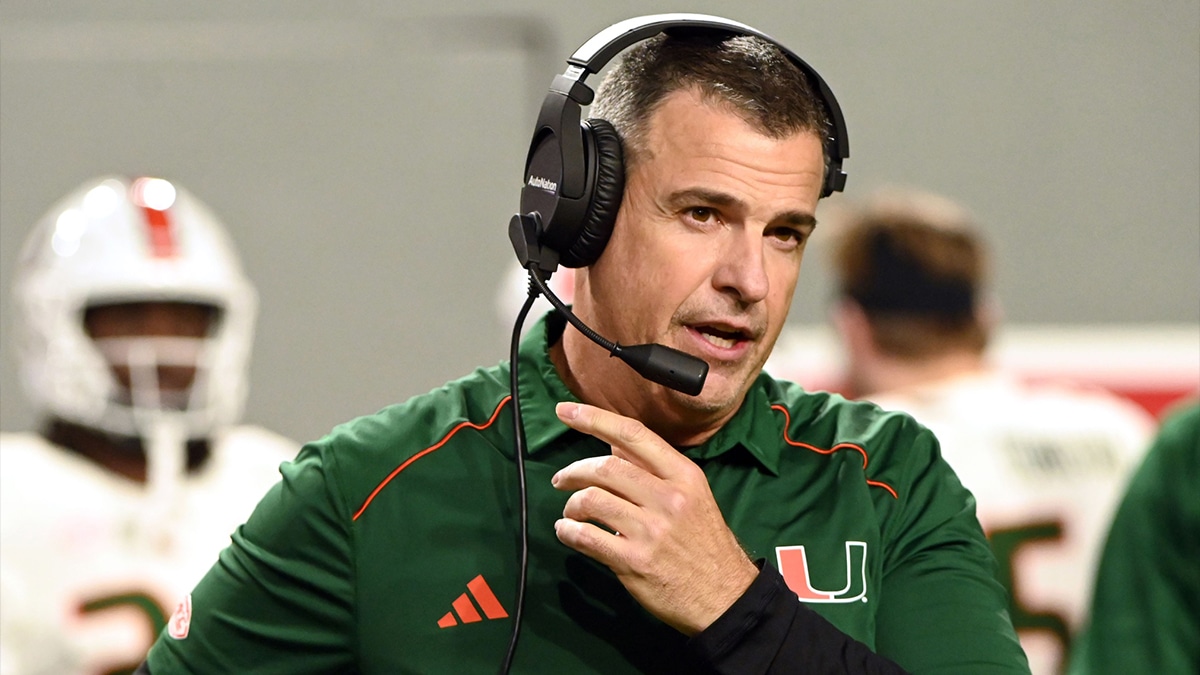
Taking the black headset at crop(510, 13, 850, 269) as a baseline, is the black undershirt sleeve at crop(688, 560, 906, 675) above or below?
below

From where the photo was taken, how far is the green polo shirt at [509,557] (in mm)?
1221

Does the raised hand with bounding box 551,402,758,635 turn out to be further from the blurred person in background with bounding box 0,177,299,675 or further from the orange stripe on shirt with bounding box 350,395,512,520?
the blurred person in background with bounding box 0,177,299,675

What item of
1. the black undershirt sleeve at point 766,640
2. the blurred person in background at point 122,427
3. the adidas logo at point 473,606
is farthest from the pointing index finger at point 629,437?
the blurred person in background at point 122,427

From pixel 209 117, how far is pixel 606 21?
1.09 meters

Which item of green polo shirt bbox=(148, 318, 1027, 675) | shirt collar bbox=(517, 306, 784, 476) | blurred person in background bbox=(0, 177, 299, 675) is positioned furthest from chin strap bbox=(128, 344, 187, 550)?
shirt collar bbox=(517, 306, 784, 476)

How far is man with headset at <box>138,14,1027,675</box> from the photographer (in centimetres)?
122

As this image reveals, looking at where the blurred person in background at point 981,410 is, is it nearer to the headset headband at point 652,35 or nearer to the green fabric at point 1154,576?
the green fabric at point 1154,576

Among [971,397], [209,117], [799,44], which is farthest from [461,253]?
[971,397]

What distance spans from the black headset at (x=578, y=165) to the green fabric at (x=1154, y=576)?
73 centimetres

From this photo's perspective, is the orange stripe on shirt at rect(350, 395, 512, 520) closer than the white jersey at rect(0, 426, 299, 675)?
Yes

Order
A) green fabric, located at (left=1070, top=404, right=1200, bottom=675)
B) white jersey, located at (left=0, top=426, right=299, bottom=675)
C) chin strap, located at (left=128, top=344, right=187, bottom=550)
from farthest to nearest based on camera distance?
chin strap, located at (left=128, top=344, right=187, bottom=550) → white jersey, located at (left=0, top=426, right=299, bottom=675) → green fabric, located at (left=1070, top=404, right=1200, bottom=675)

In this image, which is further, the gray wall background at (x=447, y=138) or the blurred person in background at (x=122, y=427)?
the gray wall background at (x=447, y=138)

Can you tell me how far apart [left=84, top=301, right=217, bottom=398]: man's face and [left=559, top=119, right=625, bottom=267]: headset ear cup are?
1993 millimetres

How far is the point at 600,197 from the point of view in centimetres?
126
